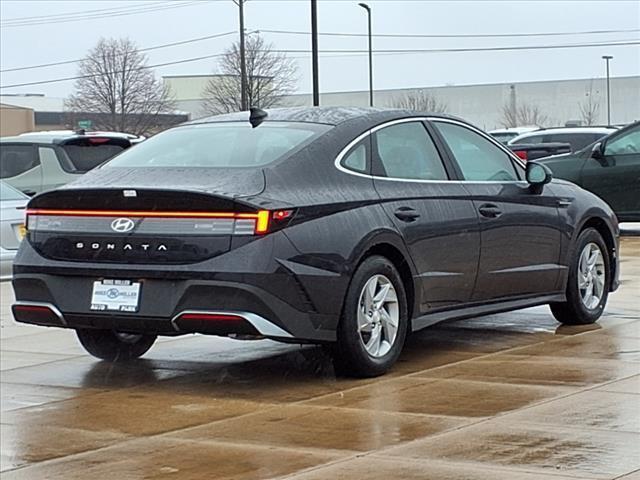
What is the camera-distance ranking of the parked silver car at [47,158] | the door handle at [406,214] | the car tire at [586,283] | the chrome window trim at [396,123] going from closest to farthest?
the chrome window trim at [396,123] → the door handle at [406,214] → the car tire at [586,283] → the parked silver car at [47,158]

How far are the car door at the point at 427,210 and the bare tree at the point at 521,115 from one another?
48.4m

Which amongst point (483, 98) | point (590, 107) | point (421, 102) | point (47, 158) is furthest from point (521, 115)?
point (47, 158)

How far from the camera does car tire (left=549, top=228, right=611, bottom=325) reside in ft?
29.2

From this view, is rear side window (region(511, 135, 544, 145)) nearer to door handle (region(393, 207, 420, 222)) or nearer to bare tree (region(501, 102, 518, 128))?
door handle (region(393, 207, 420, 222))

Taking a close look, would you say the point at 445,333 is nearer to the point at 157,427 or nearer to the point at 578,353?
the point at 578,353

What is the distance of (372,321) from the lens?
7223 millimetres

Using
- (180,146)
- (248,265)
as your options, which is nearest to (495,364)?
(248,265)

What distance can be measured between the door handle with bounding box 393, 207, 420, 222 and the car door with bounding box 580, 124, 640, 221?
28.2 feet

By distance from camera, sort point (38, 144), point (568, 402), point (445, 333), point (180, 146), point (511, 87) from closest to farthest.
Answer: point (568, 402), point (180, 146), point (445, 333), point (38, 144), point (511, 87)

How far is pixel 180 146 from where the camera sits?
24.8ft

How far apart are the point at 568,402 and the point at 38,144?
992 cm

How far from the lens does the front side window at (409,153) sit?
7668 mm

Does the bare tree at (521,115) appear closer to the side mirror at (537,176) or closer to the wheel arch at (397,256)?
the side mirror at (537,176)

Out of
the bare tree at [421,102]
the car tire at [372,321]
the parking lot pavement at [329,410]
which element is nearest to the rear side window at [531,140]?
the parking lot pavement at [329,410]
